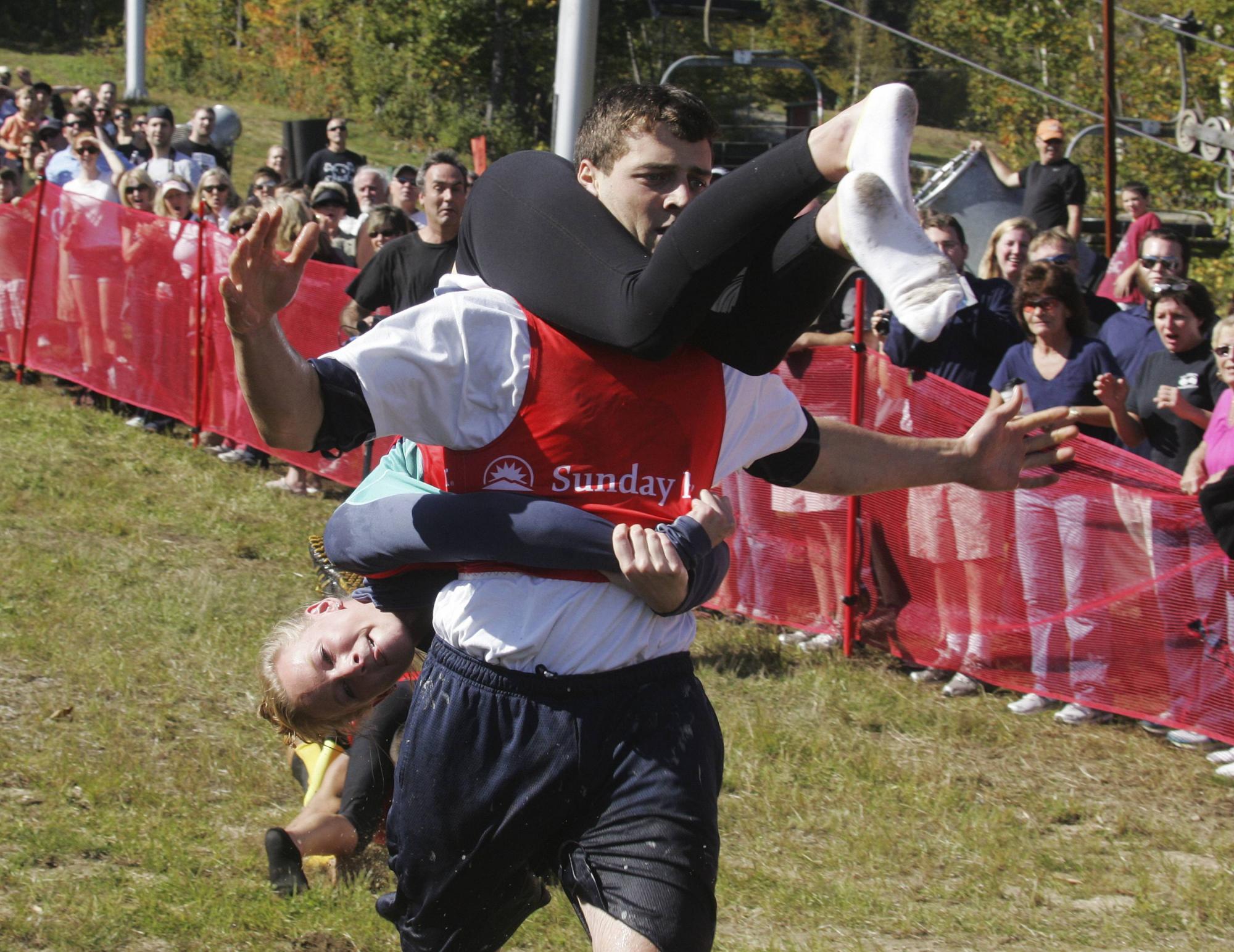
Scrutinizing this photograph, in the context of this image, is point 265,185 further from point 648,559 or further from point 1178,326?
point 648,559

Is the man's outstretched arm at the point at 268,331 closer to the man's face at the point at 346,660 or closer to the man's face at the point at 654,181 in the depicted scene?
the man's face at the point at 654,181

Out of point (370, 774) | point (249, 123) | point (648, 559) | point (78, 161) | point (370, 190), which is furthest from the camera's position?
point (249, 123)

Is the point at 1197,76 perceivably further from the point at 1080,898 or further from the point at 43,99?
the point at 1080,898

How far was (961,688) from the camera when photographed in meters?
6.42

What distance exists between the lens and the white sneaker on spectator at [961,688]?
6.41 m

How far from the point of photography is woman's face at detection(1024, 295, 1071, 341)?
247 inches

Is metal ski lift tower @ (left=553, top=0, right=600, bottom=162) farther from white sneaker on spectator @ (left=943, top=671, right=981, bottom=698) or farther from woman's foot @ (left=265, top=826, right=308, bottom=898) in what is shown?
woman's foot @ (left=265, top=826, right=308, bottom=898)

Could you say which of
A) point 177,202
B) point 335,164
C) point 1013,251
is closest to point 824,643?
point 1013,251

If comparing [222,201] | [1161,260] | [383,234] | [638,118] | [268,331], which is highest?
[638,118]

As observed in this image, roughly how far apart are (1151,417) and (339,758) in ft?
12.4

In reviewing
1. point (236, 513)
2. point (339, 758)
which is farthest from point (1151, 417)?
point (236, 513)

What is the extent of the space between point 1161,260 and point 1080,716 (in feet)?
8.68

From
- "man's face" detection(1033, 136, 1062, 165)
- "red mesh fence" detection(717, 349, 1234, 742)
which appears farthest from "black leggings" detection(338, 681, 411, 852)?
"man's face" detection(1033, 136, 1062, 165)

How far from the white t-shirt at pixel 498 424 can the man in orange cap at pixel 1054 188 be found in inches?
302
